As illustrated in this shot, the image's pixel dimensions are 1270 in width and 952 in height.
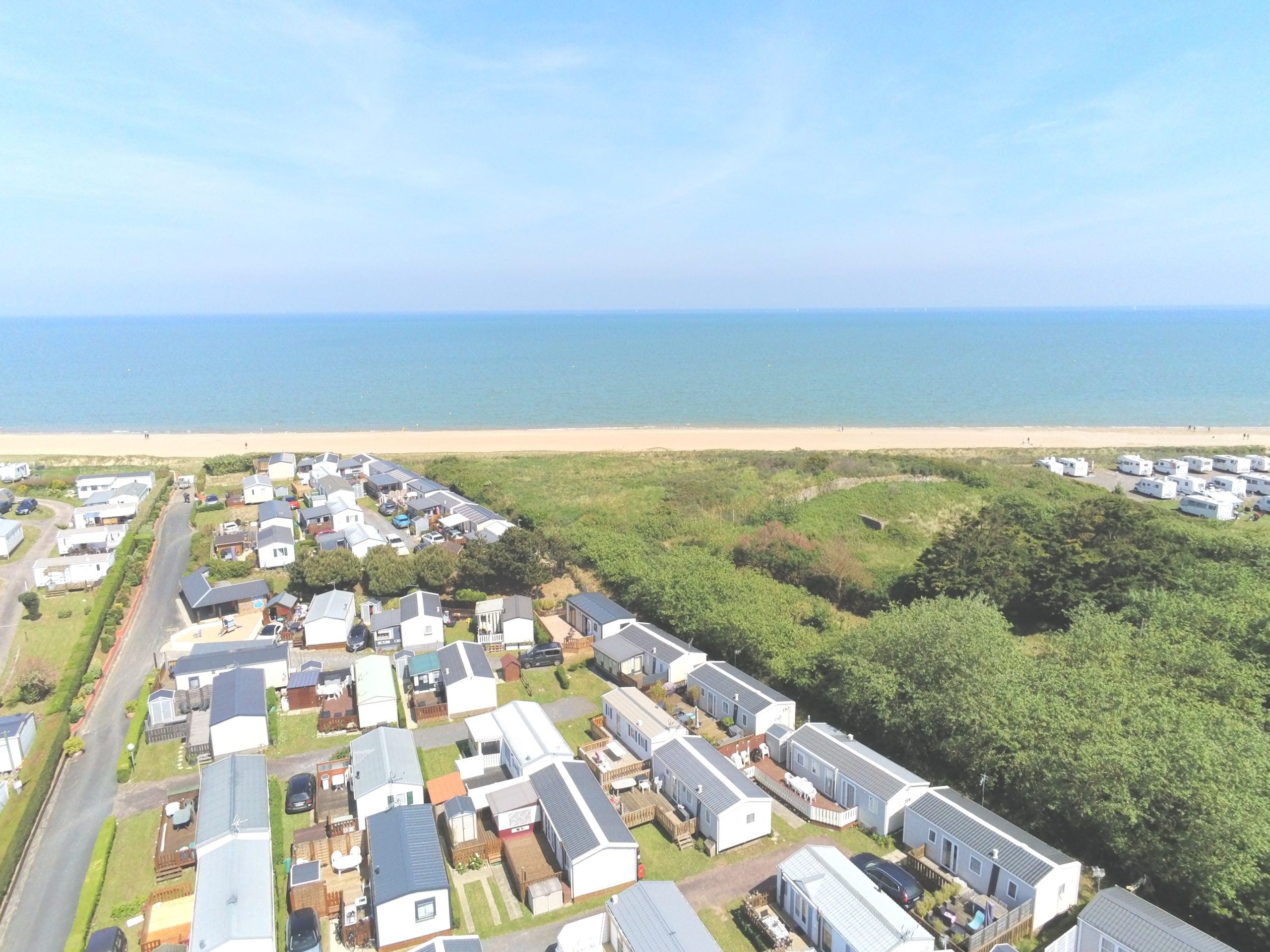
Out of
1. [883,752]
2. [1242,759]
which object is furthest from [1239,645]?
[883,752]

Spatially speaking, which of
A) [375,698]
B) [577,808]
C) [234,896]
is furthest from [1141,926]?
[375,698]

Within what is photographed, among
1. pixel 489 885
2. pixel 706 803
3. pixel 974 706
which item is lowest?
pixel 489 885

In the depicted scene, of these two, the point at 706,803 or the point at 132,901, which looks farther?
the point at 706,803

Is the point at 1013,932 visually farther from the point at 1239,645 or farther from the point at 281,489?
the point at 281,489

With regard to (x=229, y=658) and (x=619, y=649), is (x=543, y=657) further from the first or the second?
(x=229, y=658)

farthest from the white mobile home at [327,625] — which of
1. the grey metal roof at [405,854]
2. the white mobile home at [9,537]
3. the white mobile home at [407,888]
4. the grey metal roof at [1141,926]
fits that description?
the grey metal roof at [1141,926]

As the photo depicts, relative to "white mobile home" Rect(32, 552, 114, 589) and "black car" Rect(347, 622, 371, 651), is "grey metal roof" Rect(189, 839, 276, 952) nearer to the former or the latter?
"black car" Rect(347, 622, 371, 651)

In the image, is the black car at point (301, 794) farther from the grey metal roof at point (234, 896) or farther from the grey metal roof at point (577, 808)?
the grey metal roof at point (577, 808)
